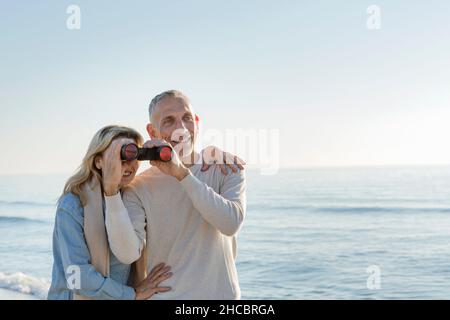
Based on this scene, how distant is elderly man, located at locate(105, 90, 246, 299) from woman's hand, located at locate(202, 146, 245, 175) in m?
0.02

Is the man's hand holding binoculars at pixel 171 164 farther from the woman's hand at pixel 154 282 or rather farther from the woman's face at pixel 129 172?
the woman's hand at pixel 154 282

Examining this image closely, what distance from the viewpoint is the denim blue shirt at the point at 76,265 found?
86.8 inches

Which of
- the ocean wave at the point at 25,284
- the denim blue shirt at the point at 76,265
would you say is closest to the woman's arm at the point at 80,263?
the denim blue shirt at the point at 76,265

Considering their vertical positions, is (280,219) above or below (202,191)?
below

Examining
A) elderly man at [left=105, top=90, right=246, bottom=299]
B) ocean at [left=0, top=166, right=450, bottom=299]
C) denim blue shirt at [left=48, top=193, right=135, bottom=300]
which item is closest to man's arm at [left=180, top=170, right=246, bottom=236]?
elderly man at [left=105, top=90, right=246, bottom=299]

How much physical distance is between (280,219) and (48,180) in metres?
12.9

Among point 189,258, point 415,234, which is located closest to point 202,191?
point 189,258

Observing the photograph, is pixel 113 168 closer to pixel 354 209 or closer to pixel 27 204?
pixel 354 209

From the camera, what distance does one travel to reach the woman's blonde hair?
226cm

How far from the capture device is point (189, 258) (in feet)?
7.31

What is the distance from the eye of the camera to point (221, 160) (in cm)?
233

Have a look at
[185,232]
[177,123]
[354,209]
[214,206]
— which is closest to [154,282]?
[185,232]

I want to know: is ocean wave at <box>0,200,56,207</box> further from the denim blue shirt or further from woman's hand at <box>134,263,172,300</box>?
woman's hand at <box>134,263,172,300</box>

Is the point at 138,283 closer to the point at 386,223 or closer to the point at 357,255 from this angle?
the point at 357,255
